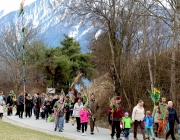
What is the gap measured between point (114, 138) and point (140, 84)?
22.5 feet

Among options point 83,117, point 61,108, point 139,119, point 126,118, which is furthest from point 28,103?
point 139,119

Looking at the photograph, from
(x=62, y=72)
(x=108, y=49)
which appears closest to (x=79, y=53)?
(x=62, y=72)

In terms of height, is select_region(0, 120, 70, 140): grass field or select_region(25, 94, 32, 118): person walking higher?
select_region(25, 94, 32, 118): person walking

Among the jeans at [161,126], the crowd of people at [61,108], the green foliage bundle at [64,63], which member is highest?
the green foliage bundle at [64,63]

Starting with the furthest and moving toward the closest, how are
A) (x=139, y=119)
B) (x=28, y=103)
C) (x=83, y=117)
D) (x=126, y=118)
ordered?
(x=28, y=103) → (x=83, y=117) → (x=126, y=118) → (x=139, y=119)

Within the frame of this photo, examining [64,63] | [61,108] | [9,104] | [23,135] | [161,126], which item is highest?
[64,63]

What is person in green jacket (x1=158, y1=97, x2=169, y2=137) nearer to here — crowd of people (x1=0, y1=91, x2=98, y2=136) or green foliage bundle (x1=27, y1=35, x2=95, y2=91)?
crowd of people (x1=0, y1=91, x2=98, y2=136)

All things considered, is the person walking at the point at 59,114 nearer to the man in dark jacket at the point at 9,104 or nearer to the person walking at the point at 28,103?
the person walking at the point at 28,103

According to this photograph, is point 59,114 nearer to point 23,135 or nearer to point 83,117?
point 83,117

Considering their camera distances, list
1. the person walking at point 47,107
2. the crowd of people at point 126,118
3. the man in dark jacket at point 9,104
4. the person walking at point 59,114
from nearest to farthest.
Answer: the crowd of people at point 126,118 → the person walking at point 59,114 → the person walking at point 47,107 → the man in dark jacket at point 9,104

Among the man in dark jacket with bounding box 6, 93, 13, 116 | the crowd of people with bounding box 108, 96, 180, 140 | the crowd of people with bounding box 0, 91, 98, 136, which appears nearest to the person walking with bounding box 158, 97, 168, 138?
the crowd of people with bounding box 108, 96, 180, 140

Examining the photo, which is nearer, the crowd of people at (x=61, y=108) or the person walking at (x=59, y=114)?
the crowd of people at (x=61, y=108)

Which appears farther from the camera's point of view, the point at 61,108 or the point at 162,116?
the point at 61,108

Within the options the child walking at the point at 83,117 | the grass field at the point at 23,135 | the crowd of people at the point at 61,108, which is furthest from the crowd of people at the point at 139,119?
the grass field at the point at 23,135
